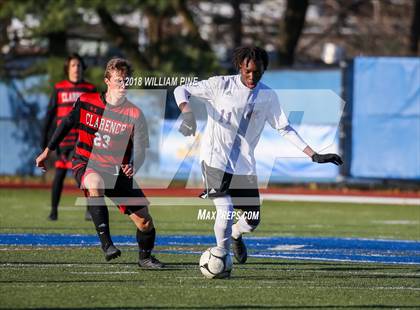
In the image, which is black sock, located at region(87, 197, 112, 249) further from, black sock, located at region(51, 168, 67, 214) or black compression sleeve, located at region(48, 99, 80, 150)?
black sock, located at region(51, 168, 67, 214)

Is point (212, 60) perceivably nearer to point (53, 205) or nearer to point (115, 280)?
point (53, 205)

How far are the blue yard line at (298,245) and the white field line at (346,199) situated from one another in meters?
7.63

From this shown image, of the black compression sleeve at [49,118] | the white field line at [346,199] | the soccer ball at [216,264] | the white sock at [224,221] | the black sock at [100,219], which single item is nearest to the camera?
the soccer ball at [216,264]

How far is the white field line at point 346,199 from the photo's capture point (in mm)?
19594

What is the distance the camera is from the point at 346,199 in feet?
65.9

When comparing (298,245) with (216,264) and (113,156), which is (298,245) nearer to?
(113,156)

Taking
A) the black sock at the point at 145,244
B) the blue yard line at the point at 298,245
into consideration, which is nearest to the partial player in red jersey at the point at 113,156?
the black sock at the point at 145,244

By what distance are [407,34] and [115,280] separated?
30.2 meters

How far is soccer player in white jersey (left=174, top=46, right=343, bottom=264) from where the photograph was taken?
830cm

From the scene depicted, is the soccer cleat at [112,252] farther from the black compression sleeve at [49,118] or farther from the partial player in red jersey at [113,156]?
the black compression sleeve at [49,118]

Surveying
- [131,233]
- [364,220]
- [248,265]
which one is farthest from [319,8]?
[248,265]

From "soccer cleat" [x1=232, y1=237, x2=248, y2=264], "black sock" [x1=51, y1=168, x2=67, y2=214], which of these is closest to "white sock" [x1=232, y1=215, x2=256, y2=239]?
"soccer cleat" [x1=232, y1=237, x2=248, y2=264]

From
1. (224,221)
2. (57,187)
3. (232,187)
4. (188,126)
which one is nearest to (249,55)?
(188,126)

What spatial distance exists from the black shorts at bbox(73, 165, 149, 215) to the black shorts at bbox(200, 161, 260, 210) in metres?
0.59
